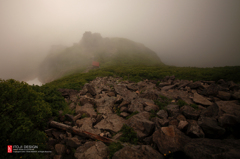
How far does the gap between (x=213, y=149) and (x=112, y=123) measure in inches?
220

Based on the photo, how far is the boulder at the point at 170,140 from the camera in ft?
14.6

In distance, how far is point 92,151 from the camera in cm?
499

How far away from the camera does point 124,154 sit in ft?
14.4

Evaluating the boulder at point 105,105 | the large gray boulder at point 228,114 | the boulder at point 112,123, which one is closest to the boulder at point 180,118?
the large gray boulder at point 228,114

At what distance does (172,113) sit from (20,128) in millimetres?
8582

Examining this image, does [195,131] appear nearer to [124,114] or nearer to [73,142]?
[124,114]

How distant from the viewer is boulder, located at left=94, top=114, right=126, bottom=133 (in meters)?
6.88

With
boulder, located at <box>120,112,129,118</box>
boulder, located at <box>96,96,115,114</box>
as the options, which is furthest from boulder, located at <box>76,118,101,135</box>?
boulder, located at <box>120,112,129,118</box>

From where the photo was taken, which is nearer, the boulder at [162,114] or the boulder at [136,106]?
the boulder at [162,114]

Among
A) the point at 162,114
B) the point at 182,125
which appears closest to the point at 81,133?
the point at 162,114

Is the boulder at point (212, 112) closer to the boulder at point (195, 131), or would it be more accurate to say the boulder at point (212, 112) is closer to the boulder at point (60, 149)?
the boulder at point (195, 131)

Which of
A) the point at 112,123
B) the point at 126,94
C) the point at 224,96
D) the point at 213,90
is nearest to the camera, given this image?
the point at 112,123

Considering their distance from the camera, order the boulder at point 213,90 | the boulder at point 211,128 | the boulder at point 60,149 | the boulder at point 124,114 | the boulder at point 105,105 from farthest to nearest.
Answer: the boulder at point 105,105
the boulder at point 213,90
the boulder at point 124,114
the boulder at point 60,149
the boulder at point 211,128

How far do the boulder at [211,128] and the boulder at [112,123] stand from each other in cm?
482
